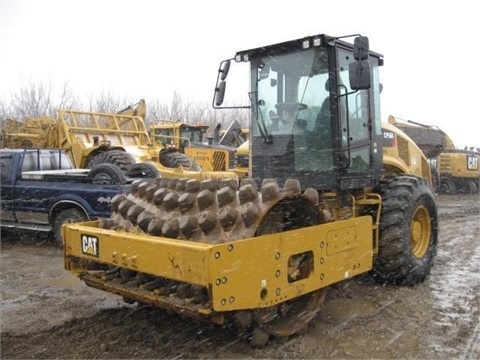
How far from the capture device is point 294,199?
4.08 meters

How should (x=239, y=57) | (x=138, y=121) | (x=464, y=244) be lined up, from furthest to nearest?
(x=138, y=121) → (x=464, y=244) → (x=239, y=57)

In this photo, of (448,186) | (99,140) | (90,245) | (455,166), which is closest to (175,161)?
(99,140)

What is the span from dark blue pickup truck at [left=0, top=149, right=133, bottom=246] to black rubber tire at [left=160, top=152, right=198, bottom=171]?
3593 millimetres

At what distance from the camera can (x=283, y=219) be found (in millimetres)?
4305

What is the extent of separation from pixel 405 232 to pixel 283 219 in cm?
182

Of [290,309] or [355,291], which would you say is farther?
[355,291]

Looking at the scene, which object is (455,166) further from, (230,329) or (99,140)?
(230,329)

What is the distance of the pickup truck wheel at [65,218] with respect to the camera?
8.15m

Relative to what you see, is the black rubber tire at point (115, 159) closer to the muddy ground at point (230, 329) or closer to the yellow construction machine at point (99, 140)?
the yellow construction machine at point (99, 140)

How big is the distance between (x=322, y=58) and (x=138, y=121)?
9.17 m

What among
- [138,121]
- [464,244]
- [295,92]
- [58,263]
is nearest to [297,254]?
[295,92]

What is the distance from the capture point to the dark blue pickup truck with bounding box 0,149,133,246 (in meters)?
7.95

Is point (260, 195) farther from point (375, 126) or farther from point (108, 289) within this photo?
point (375, 126)

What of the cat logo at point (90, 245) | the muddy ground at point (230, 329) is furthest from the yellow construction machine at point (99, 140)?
the cat logo at point (90, 245)
